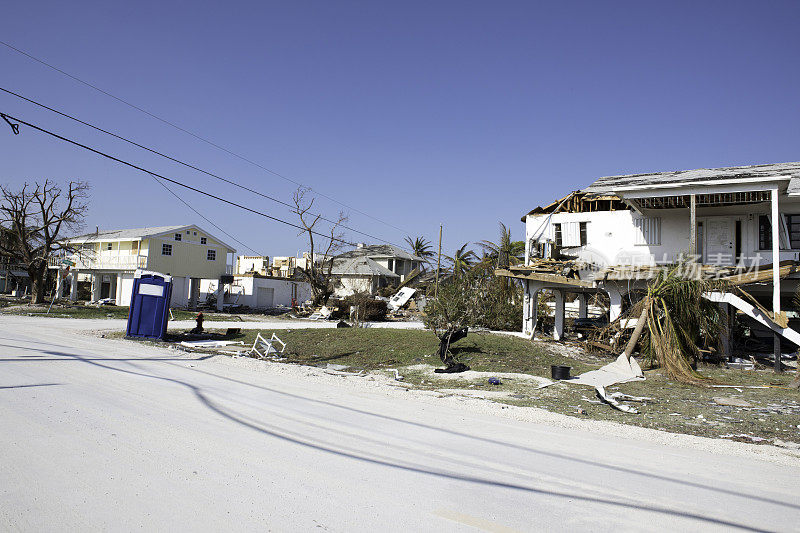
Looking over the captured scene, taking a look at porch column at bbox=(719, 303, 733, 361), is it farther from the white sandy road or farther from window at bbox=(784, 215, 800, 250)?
the white sandy road

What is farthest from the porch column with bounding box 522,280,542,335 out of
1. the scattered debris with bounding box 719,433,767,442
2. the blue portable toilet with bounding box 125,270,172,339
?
the blue portable toilet with bounding box 125,270,172,339

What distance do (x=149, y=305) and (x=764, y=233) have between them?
947 inches

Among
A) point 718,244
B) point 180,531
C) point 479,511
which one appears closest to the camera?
point 180,531

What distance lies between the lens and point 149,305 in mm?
19734

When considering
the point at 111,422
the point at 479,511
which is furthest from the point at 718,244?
the point at 111,422

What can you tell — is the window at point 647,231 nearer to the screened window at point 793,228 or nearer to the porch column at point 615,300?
the porch column at point 615,300

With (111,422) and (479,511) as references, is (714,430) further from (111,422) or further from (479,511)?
(111,422)

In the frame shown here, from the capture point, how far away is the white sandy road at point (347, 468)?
14.4ft

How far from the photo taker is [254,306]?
50344 mm

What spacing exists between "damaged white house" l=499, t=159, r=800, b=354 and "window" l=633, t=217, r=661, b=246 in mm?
39

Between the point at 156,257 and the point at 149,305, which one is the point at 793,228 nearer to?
the point at 149,305

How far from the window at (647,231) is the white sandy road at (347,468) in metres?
15.4

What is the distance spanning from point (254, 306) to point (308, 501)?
4767 centimetres

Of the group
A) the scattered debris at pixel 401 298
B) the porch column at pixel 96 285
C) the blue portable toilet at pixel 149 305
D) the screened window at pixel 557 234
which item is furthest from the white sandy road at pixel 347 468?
the porch column at pixel 96 285
